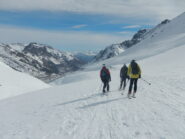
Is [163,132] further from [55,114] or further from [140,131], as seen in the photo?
[55,114]

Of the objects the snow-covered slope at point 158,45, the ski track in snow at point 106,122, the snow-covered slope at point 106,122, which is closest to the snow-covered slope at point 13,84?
the snow-covered slope at point 106,122

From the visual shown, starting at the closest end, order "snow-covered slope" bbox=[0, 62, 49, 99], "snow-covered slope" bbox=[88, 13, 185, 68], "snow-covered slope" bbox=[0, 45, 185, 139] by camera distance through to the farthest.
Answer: "snow-covered slope" bbox=[0, 45, 185, 139] < "snow-covered slope" bbox=[0, 62, 49, 99] < "snow-covered slope" bbox=[88, 13, 185, 68]

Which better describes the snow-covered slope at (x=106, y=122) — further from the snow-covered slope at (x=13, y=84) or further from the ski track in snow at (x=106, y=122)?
the snow-covered slope at (x=13, y=84)

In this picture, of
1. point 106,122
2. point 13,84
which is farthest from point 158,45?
Answer: point 106,122

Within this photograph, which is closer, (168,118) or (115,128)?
(115,128)

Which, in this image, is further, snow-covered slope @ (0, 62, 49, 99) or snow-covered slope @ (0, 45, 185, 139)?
snow-covered slope @ (0, 62, 49, 99)

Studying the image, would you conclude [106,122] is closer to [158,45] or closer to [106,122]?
[106,122]

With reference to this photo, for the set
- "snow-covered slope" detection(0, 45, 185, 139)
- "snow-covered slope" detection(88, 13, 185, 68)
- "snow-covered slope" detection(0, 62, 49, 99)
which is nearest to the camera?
"snow-covered slope" detection(0, 45, 185, 139)

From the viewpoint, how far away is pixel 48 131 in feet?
31.1

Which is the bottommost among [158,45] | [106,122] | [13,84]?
[13,84]

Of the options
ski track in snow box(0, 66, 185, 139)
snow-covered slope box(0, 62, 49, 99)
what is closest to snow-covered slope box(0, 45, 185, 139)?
ski track in snow box(0, 66, 185, 139)

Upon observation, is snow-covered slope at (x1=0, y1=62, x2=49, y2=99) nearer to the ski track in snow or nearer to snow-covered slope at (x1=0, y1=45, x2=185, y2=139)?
snow-covered slope at (x1=0, y1=45, x2=185, y2=139)

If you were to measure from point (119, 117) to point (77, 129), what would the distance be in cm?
236

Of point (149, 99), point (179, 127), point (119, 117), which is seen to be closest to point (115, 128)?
point (119, 117)
